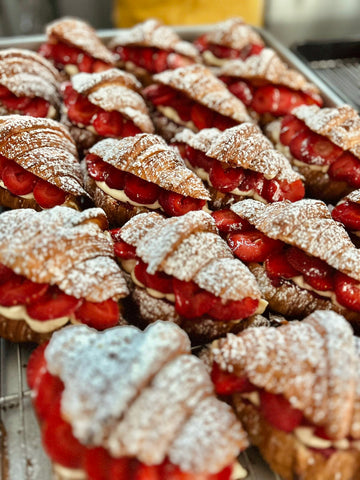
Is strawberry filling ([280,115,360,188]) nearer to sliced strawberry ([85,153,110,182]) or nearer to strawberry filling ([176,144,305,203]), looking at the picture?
strawberry filling ([176,144,305,203])

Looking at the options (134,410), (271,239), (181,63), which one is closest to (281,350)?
(134,410)

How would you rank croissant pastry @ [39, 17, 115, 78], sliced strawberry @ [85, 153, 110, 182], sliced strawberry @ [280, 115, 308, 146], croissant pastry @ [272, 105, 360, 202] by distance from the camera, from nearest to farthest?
sliced strawberry @ [85, 153, 110, 182], croissant pastry @ [272, 105, 360, 202], sliced strawberry @ [280, 115, 308, 146], croissant pastry @ [39, 17, 115, 78]

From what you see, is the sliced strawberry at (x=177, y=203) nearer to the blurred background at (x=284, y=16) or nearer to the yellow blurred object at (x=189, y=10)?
the yellow blurred object at (x=189, y=10)

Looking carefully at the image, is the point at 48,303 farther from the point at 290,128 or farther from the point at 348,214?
the point at 290,128

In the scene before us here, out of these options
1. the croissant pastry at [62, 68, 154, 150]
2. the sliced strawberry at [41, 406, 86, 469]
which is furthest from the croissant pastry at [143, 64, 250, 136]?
the sliced strawberry at [41, 406, 86, 469]

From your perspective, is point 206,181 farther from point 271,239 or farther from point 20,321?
point 20,321

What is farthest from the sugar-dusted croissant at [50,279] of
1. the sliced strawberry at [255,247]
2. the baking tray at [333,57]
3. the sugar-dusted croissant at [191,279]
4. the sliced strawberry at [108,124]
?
the baking tray at [333,57]
